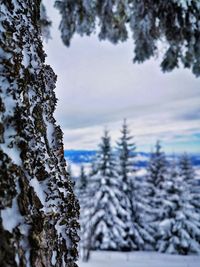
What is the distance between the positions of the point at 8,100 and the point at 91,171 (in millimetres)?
22204

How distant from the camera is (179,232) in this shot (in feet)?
68.4

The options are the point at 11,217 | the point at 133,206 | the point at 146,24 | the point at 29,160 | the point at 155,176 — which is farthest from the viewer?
the point at 155,176

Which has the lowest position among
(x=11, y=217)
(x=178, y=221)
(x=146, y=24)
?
(x=178, y=221)

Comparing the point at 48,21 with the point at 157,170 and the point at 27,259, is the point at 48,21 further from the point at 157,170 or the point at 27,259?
the point at 157,170

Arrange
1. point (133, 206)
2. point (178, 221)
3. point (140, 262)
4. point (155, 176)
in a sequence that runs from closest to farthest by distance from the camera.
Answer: point (140, 262) < point (178, 221) < point (133, 206) < point (155, 176)

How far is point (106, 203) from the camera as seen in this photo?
21688 millimetres

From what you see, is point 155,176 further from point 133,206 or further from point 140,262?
point 140,262

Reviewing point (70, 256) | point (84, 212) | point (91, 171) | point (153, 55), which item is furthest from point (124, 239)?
point (70, 256)

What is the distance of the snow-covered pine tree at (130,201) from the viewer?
2245 centimetres

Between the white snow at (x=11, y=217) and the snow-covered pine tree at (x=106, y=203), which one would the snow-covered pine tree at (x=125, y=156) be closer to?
the snow-covered pine tree at (x=106, y=203)

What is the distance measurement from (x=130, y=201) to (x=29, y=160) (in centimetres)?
2291

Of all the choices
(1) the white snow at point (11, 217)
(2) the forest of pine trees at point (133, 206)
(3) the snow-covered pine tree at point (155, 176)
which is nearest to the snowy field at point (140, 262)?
(2) the forest of pine trees at point (133, 206)

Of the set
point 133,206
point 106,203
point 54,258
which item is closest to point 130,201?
point 133,206

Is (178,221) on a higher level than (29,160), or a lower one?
lower
